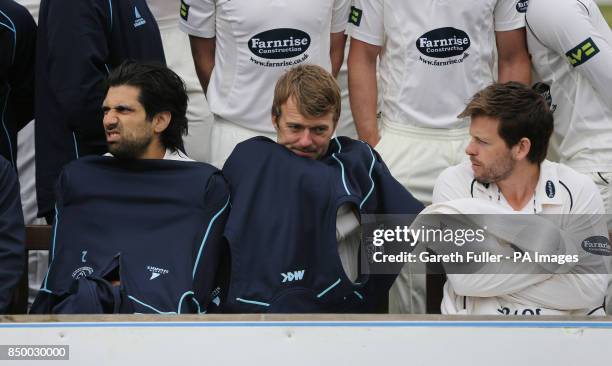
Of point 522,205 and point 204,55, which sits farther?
point 204,55

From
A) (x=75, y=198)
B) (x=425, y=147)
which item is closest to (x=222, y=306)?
(x=75, y=198)

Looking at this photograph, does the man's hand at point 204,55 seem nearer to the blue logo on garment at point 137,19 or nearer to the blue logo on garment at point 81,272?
the blue logo on garment at point 137,19

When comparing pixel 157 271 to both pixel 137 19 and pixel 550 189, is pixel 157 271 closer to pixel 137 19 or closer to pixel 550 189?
pixel 137 19

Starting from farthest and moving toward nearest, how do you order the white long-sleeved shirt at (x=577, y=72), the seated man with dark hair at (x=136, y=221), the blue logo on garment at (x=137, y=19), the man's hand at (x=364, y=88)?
the man's hand at (x=364, y=88), the white long-sleeved shirt at (x=577, y=72), the blue logo on garment at (x=137, y=19), the seated man with dark hair at (x=136, y=221)

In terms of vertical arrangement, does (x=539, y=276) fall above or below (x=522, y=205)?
below

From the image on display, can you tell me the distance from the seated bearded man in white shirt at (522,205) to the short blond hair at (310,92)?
353mm

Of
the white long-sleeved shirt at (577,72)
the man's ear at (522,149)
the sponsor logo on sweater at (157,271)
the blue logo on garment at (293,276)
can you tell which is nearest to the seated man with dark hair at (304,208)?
the blue logo on garment at (293,276)

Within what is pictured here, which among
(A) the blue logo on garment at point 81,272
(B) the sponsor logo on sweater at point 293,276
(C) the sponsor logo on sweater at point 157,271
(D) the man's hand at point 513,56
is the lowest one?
(A) the blue logo on garment at point 81,272

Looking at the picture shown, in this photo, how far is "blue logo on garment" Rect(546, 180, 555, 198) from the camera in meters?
2.71

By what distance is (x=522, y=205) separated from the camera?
2.72 metres

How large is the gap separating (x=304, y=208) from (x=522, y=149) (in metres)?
0.60

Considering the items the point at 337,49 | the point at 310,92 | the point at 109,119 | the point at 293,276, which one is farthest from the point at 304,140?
the point at 337,49

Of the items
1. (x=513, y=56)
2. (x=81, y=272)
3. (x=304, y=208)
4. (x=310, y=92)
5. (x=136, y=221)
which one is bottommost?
(x=81, y=272)

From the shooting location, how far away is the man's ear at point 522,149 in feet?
9.01
